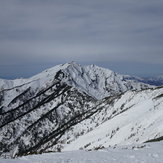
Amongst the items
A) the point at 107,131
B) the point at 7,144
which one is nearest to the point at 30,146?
the point at 7,144

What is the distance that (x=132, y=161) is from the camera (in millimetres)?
9609

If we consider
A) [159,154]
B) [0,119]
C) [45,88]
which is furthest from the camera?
[45,88]

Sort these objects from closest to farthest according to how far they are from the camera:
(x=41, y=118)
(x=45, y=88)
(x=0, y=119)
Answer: (x=41, y=118) < (x=0, y=119) < (x=45, y=88)

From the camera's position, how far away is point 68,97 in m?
155

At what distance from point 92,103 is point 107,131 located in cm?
8889

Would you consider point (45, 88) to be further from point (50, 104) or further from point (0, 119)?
point (0, 119)

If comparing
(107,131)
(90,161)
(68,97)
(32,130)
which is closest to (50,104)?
(68,97)

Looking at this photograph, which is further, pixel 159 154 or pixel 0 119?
pixel 0 119

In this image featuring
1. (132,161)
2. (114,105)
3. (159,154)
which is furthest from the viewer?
(114,105)

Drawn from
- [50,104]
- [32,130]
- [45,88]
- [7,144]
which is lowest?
[7,144]

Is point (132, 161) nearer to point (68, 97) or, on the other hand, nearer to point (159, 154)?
point (159, 154)

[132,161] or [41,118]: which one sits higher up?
[132,161]

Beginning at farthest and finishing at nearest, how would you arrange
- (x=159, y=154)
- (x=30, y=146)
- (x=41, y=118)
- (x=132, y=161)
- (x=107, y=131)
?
1. (x=41, y=118)
2. (x=30, y=146)
3. (x=107, y=131)
4. (x=159, y=154)
5. (x=132, y=161)

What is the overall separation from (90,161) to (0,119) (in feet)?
545
